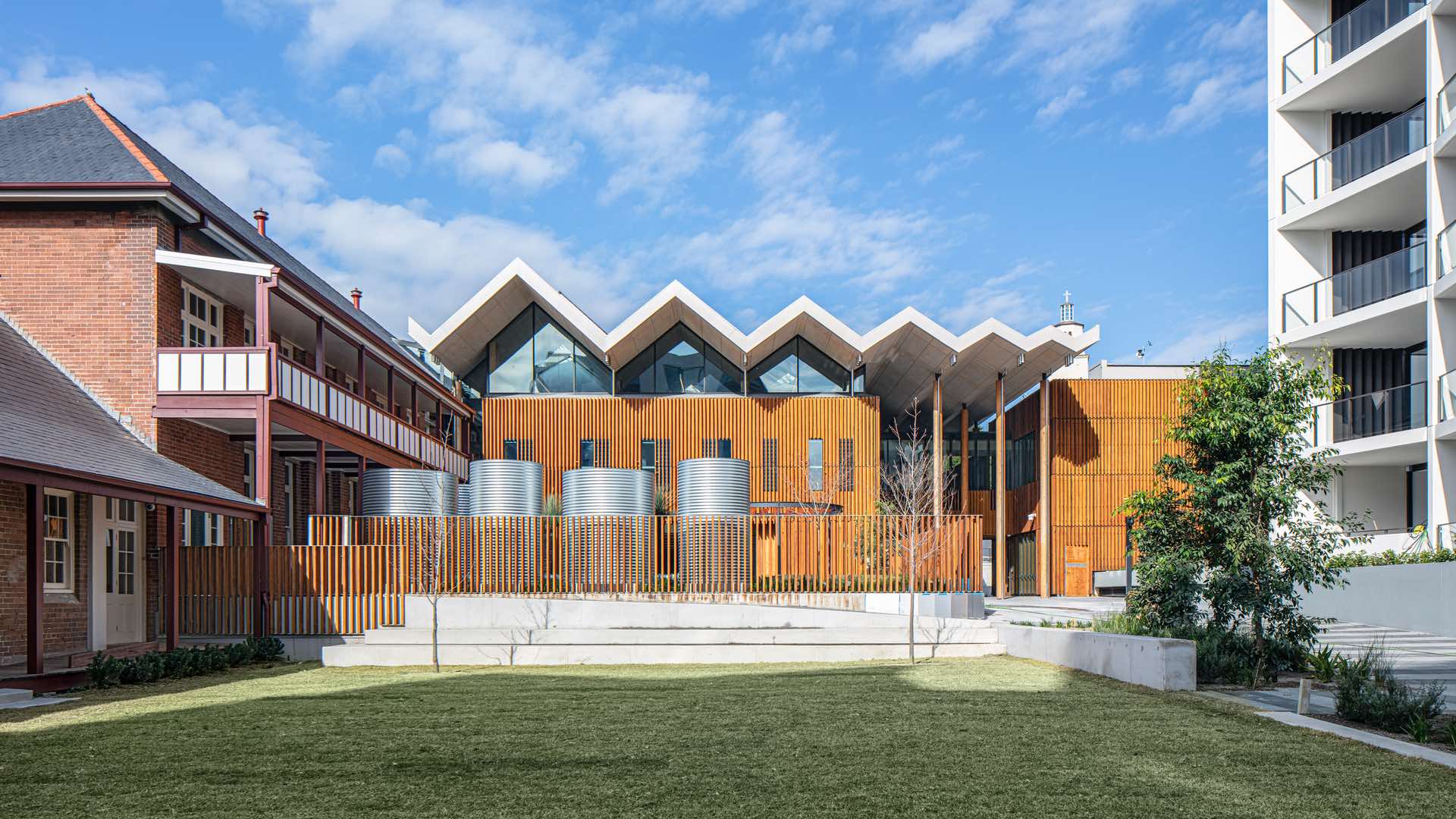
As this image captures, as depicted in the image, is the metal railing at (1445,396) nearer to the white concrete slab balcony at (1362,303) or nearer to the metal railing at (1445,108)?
the white concrete slab balcony at (1362,303)

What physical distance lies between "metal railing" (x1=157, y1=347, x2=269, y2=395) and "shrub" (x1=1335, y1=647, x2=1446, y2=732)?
16.7 m

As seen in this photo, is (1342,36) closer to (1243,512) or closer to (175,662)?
(1243,512)

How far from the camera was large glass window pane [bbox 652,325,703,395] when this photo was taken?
34.4 meters

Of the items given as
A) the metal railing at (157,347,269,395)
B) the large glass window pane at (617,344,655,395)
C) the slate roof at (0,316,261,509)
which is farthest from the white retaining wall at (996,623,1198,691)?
the large glass window pane at (617,344,655,395)

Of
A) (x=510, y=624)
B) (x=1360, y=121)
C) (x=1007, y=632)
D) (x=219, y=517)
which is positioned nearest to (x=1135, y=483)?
(x=1360, y=121)

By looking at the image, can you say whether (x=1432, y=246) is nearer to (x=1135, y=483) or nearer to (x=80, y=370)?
(x=1135, y=483)

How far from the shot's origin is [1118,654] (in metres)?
13.6

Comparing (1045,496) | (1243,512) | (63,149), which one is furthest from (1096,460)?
(63,149)

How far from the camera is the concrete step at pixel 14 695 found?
12.6 m

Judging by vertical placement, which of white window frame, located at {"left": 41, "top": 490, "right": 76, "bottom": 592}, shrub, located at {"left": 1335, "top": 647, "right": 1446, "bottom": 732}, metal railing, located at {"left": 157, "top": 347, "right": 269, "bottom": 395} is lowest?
shrub, located at {"left": 1335, "top": 647, "right": 1446, "bottom": 732}

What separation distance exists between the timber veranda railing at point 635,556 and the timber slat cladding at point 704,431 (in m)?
11.7

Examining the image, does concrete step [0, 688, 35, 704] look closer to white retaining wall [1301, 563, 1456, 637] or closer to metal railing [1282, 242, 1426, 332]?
white retaining wall [1301, 563, 1456, 637]

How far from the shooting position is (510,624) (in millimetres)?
19938

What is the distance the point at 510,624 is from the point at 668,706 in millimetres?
9253
